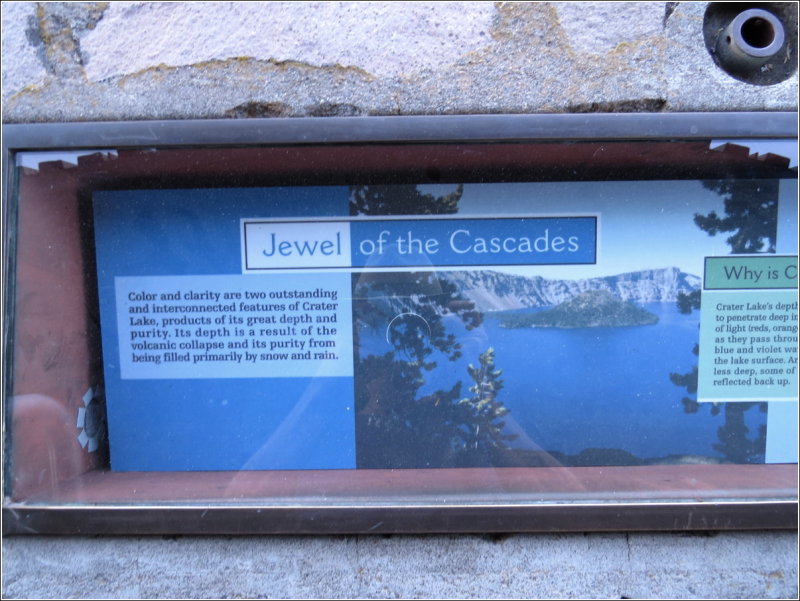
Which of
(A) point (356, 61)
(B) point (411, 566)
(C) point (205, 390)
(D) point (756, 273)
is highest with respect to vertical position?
(A) point (356, 61)

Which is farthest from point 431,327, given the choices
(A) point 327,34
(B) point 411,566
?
(A) point 327,34

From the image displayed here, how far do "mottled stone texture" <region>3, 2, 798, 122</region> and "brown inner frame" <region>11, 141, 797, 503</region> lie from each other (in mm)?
96

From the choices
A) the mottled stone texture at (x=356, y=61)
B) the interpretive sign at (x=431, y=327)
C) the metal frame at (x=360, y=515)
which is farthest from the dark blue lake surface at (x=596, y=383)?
the mottled stone texture at (x=356, y=61)

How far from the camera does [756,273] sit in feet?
3.80

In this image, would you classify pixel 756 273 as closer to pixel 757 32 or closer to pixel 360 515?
pixel 757 32

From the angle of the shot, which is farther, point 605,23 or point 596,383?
point 596,383

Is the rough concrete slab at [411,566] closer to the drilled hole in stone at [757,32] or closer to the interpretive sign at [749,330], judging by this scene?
the interpretive sign at [749,330]

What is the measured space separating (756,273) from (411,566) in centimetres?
104

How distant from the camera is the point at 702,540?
1146 mm

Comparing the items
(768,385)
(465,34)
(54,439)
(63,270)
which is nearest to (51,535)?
(54,439)

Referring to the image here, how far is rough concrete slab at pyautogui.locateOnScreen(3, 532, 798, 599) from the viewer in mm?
1142

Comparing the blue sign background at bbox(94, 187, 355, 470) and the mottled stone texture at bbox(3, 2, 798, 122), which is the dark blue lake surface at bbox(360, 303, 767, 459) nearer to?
the blue sign background at bbox(94, 187, 355, 470)

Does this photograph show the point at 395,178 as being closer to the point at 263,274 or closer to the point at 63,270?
the point at 263,274

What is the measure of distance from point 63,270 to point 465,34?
104 centimetres
